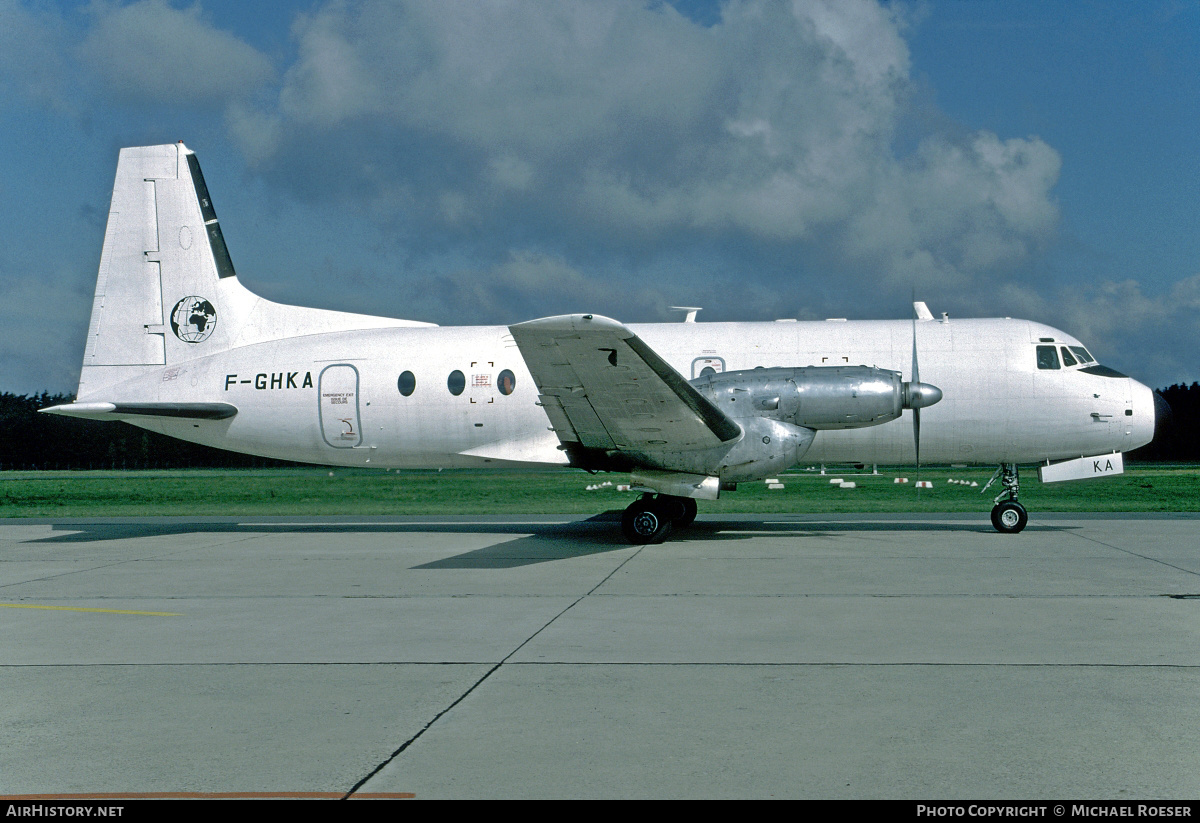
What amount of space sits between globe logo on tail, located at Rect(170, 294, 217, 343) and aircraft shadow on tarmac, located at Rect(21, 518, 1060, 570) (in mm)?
3875

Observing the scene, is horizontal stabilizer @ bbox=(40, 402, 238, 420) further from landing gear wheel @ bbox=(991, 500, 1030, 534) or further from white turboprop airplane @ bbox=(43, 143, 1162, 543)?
landing gear wheel @ bbox=(991, 500, 1030, 534)

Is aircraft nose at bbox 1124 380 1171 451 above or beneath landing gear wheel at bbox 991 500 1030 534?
→ above

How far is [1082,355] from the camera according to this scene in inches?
633

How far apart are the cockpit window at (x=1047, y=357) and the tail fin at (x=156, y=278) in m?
14.4

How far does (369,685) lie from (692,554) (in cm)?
781

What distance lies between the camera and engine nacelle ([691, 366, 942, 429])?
1430 centimetres

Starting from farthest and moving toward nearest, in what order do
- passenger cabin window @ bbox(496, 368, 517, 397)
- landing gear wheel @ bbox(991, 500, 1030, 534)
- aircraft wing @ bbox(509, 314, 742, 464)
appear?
passenger cabin window @ bbox(496, 368, 517, 397) → landing gear wheel @ bbox(991, 500, 1030, 534) → aircraft wing @ bbox(509, 314, 742, 464)

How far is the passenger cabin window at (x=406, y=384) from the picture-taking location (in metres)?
16.8

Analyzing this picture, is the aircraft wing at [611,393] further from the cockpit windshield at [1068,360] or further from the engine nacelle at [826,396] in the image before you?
the cockpit windshield at [1068,360]

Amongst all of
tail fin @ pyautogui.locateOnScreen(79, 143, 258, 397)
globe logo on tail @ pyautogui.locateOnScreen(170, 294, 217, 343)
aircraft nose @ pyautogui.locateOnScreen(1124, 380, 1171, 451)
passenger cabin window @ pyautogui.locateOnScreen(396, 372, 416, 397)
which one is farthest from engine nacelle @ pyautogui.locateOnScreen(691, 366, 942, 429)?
tail fin @ pyautogui.locateOnScreen(79, 143, 258, 397)

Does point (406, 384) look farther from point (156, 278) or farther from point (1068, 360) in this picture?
point (1068, 360)

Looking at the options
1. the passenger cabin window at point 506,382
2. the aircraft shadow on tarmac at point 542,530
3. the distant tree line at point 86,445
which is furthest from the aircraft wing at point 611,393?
the distant tree line at point 86,445

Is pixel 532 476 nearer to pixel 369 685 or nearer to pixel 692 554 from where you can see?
pixel 692 554
